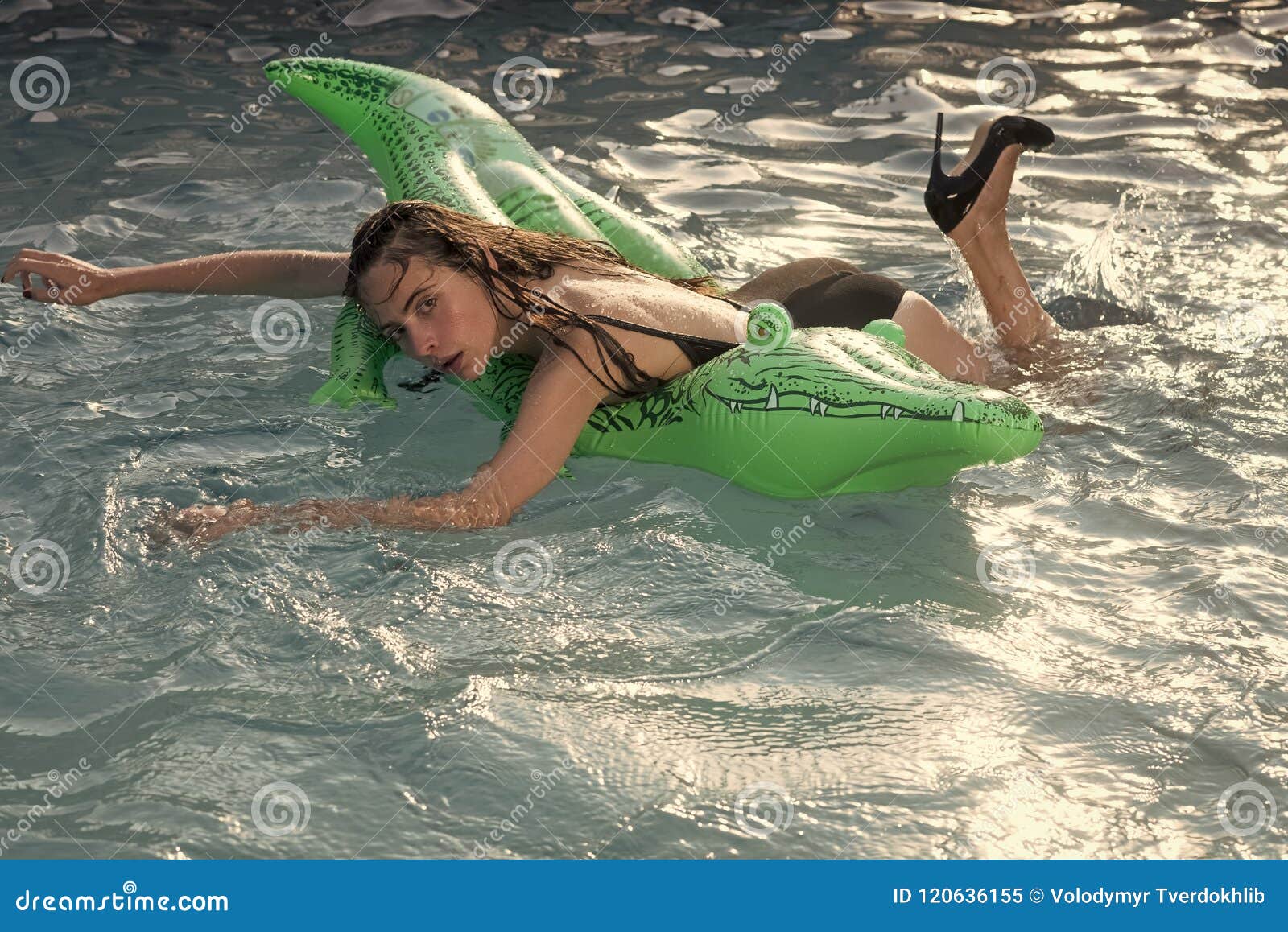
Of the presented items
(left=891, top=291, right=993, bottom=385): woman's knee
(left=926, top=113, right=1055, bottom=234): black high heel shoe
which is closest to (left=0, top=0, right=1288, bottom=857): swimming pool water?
(left=891, top=291, right=993, bottom=385): woman's knee

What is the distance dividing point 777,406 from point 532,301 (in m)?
0.68

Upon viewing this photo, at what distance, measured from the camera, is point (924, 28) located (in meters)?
8.65

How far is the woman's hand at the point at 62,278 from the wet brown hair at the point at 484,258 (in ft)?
3.12

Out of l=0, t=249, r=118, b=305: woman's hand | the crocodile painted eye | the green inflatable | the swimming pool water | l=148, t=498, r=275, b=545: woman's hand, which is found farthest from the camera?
l=0, t=249, r=118, b=305: woman's hand

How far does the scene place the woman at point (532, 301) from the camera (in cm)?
329

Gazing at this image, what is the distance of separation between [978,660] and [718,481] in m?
0.96

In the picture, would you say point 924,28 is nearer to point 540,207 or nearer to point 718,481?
point 540,207

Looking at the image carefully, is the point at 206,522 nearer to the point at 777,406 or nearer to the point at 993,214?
the point at 777,406

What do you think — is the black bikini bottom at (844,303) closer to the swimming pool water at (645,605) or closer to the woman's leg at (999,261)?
the woman's leg at (999,261)

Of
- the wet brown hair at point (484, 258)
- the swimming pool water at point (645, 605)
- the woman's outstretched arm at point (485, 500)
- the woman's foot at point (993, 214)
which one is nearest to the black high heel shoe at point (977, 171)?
the woman's foot at point (993, 214)

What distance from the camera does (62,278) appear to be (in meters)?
4.04

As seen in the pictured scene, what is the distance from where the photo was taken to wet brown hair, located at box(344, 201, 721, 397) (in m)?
3.42

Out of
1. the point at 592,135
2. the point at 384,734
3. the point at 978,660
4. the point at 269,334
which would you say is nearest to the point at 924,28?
the point at 592,135

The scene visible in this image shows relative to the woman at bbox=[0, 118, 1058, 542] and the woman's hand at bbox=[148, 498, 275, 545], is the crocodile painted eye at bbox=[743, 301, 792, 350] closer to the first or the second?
the woman at bbox=[0, 118, 1058, 542]
